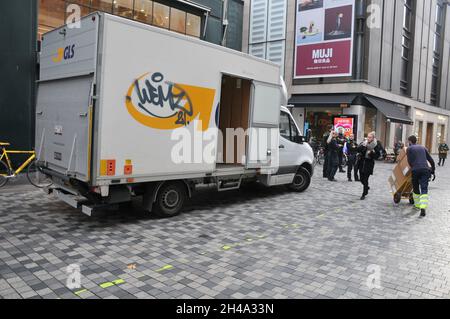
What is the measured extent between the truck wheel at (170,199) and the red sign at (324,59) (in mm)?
19031

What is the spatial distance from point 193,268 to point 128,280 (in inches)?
32.7

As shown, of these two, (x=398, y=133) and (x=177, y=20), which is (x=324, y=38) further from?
(x=177, y=20)

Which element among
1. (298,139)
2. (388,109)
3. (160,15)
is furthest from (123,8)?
(388,109)

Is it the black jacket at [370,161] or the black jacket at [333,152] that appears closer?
the black jacket at [370,161]

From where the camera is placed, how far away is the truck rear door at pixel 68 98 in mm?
6023

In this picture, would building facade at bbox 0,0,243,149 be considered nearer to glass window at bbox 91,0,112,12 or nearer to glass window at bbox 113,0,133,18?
glass window at bbox 91,0,112,12

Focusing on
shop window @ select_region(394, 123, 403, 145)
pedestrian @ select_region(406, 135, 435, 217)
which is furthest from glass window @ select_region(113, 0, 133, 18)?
shop window @ select_region(394, 123, 403, 145)

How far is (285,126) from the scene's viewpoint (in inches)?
397

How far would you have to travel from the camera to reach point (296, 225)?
7238 mm

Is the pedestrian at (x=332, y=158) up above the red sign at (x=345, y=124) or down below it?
below

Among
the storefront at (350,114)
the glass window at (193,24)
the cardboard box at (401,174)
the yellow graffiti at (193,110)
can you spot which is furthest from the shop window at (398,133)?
the yellow graffiti at (193,110)

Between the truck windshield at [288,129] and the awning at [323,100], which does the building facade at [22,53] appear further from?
the awning at [323,100]

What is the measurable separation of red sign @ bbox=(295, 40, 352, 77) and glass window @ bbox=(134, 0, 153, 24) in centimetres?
1361

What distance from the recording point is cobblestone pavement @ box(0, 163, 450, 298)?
4.32 m
